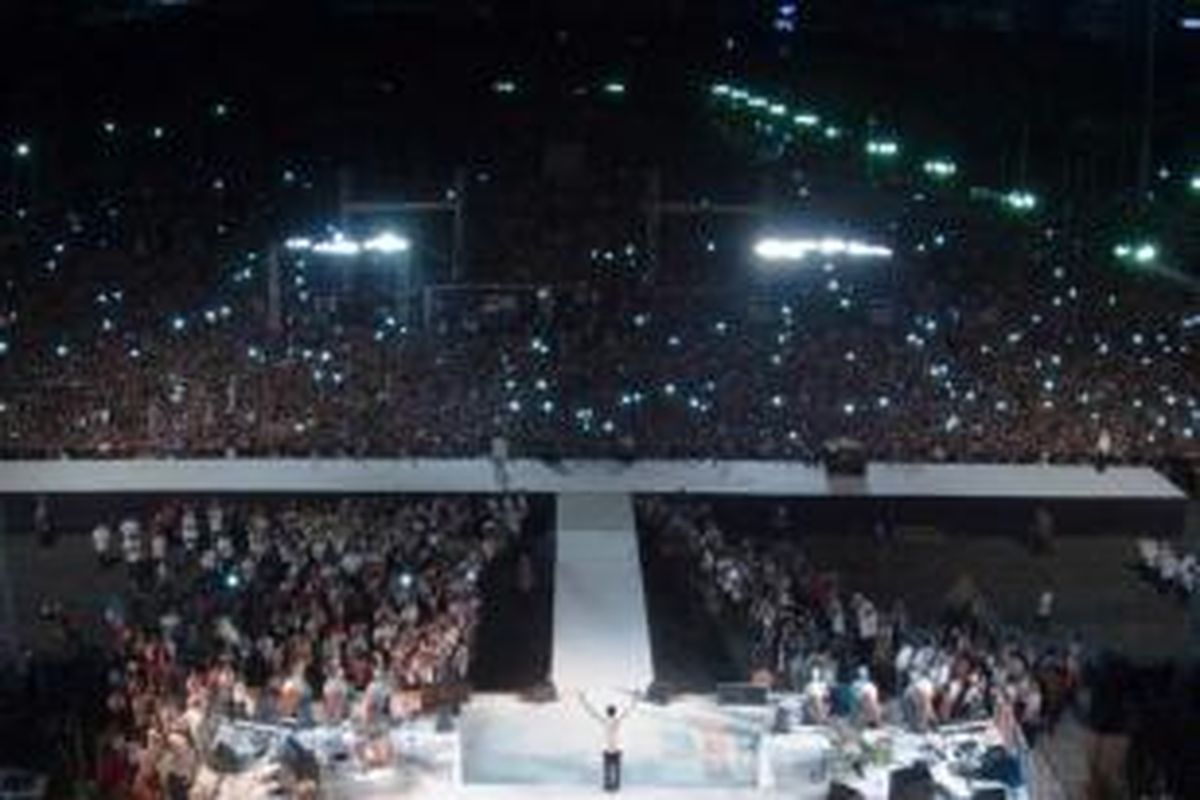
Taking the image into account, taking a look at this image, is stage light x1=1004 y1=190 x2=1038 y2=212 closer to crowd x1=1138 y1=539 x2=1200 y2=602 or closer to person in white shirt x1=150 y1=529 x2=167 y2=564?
crowd x1=1138 y1=539 x2=1200 y2=602

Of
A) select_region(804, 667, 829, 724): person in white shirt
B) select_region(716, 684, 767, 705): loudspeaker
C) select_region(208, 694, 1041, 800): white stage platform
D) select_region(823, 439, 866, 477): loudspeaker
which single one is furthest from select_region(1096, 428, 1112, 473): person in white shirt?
select_region(208, 694, 1041, 800): white stage platform

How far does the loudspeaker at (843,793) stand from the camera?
1814 cm

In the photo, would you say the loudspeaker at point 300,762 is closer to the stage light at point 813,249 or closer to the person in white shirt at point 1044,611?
the person in white shirt at point 1044,611

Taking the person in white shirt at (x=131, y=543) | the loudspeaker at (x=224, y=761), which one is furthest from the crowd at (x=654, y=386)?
the loudspeaker at (x=224, y=761)

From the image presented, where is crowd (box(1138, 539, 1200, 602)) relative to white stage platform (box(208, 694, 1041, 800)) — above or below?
above

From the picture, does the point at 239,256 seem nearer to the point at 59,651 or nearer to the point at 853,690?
the point at 59,651

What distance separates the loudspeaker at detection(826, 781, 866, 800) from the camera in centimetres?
1814

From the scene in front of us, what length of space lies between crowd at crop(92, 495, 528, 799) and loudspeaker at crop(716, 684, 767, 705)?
2.95m

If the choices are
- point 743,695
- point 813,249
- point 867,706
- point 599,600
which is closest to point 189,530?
point 599,600

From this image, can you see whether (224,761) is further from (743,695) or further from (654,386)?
(654,386)

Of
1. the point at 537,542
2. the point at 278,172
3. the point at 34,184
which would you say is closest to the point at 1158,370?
the point at 537,542

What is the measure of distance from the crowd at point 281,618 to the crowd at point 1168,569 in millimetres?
9098

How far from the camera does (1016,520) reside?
30547 millimetres

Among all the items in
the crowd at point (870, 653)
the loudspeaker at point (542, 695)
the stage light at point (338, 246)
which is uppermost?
the stage light at point (338, 246)
